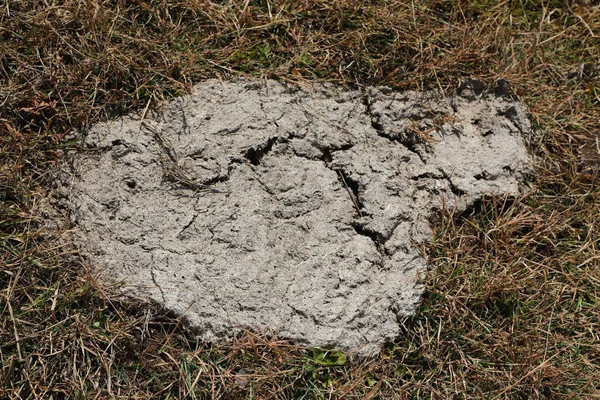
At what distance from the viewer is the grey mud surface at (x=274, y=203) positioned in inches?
96.3

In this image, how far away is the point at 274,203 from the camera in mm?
2543

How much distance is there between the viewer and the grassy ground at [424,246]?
7.89ft

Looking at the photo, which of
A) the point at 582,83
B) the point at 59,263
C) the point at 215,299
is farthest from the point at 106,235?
the point at 582,83

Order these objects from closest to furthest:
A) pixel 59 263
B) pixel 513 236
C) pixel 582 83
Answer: pixel 59 263 → pixel 513 236 → pixel 582 83

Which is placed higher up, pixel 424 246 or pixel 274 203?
pixel 274 203

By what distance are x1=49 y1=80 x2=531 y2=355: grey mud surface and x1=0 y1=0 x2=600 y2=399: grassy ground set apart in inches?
3.3

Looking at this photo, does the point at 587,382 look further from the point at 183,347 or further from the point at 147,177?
the point at 147,177

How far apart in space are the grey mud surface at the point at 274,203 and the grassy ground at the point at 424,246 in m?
0.08

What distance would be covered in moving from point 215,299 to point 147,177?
0.55 meters

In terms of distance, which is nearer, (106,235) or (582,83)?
(106,235)

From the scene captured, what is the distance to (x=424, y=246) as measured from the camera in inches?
103

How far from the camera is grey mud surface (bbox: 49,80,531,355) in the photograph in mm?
2445

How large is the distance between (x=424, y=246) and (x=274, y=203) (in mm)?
633

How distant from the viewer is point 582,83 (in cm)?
305
